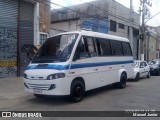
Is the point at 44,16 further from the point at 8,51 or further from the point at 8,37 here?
the point at 8,51

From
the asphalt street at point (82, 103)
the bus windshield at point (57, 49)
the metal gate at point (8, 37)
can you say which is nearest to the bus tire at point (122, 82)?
the asphalt street at point (82, 103)

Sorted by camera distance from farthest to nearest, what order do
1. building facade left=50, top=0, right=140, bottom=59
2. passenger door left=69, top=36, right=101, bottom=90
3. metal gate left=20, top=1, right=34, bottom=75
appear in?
1. building facade left=50, top=0, right=140, bottom=59
2. metal gate left=20, top=1, right=34, bottom=75
3. passenger door left=69, top=36, right=101, bottom=90

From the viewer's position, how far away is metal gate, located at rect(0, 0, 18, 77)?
1476 cm

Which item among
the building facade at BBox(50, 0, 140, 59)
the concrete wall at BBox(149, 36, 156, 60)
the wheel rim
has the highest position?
the building facade at BBox(50, 0, 140, 59)

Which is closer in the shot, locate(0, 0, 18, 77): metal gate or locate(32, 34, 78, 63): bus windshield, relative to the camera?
locate(32, 34, 78, 63): bus windshield

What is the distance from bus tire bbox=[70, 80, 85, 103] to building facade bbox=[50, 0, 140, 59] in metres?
18.6

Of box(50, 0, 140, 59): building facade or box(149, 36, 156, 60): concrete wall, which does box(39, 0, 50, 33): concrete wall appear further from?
box(149, 36, 156, 60): concrete wall

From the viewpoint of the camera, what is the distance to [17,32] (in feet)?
51.5

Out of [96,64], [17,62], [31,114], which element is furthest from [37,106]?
[17,62]

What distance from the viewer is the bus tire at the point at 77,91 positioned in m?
8.55

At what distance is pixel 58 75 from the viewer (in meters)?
8.11

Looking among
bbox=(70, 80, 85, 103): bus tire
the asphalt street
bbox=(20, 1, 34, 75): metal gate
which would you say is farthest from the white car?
bbox=(70, 80, 85, 103): bus tire

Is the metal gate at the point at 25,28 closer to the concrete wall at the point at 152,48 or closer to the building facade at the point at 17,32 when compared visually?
the building facade at the point at 17,32

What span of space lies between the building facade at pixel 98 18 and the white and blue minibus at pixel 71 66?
16813mm
